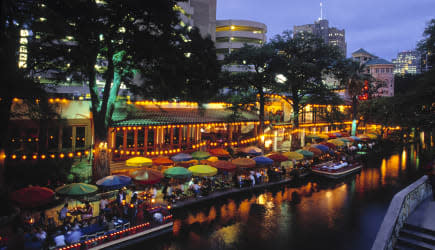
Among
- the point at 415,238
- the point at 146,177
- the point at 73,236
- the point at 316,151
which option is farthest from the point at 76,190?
the point at 316,151

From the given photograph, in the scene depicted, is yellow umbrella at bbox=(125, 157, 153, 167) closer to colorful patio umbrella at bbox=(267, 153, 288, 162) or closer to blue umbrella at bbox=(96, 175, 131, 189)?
blue umbrella at bbox=(96, 175, 131, 189)

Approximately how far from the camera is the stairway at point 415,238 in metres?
10.0

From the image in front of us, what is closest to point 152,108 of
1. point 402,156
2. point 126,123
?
point 126,123

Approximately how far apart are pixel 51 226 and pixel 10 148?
293 inches

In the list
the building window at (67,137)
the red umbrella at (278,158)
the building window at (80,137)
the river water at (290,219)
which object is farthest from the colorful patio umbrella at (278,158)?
the building window at (67,137)

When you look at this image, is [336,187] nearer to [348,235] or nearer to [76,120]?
[348,235]

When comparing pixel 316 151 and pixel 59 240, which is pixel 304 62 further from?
pixel 59 240

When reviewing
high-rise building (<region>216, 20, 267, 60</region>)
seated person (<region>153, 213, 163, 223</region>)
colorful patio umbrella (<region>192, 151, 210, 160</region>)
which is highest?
high-rise building (<region>216, 20, 267, 60</region>)

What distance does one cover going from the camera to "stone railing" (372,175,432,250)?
9.71 meters

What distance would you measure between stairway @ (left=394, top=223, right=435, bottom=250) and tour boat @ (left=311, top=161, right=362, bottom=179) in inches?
662

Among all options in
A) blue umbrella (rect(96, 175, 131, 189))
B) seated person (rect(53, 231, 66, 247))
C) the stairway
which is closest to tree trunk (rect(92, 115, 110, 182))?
blue umbrella (rect(96, 175, 131, 189))

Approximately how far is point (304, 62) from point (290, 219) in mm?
20522

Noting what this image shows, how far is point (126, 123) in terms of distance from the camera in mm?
20391

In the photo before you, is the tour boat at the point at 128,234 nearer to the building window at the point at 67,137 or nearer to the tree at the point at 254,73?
the building window at the point at 67,137
